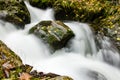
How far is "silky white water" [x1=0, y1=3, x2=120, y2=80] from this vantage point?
8.18 metres

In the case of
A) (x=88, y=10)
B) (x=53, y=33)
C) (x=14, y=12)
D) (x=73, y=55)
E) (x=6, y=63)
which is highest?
(x=88, y=10)

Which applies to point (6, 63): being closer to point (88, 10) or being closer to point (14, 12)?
point (14, 12)

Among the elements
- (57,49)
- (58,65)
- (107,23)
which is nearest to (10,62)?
(58,65)

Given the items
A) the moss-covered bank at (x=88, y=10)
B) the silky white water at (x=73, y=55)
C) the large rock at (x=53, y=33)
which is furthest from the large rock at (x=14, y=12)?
the moss-covered bank at (x=88, y=10)

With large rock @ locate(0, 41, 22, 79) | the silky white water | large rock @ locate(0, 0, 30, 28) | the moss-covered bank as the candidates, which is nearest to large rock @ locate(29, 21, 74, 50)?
the silky white water

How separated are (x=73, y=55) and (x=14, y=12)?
2763mm

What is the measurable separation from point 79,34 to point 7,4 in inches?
118

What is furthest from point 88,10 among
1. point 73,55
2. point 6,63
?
point 6,63

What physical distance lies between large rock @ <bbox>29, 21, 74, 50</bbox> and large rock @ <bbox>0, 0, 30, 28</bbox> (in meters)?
0.80

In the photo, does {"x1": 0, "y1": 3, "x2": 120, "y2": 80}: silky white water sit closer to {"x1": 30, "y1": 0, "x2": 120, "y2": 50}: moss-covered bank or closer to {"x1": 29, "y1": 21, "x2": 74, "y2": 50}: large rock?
{"x1": 29, "y1": 21, "x2": 74, "y2": 50}: large rock

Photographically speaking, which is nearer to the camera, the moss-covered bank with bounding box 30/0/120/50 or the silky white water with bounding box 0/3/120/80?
the silky white water with bounding box 0/3/120/80

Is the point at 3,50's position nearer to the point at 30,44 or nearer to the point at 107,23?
the point at 30,44

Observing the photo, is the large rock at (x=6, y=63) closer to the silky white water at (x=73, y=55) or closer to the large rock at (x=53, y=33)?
the silky white water at (x=73, y=55)

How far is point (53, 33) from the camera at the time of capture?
920cm
